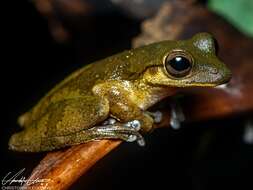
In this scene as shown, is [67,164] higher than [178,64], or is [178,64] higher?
[178,64]

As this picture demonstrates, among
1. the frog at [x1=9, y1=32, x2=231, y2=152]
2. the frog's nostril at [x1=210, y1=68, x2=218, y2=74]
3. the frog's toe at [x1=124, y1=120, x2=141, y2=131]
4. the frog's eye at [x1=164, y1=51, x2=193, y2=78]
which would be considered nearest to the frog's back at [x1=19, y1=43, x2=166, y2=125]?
the frog at [x1=9, y1=32, x2=231, y2=152]

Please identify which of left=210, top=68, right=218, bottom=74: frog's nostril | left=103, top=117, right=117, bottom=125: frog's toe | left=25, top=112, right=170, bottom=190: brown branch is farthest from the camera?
left=103, top=117, right=117, bottom=125: frog's toe

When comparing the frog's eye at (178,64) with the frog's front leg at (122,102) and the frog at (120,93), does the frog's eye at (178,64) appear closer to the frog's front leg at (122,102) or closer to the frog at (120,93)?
the frog at (120,93)

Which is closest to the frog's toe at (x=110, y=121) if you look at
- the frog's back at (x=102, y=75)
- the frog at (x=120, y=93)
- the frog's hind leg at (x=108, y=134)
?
the frog at (x=120, y=93)

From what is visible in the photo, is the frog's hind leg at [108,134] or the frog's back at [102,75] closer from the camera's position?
the frog's hind leg at [108,134]

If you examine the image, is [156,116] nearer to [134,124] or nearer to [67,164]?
[134,124]

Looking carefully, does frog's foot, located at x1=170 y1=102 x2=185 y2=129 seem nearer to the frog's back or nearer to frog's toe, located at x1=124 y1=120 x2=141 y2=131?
frog's toe, located at x1=124 y1=120 x2=141 y2=131

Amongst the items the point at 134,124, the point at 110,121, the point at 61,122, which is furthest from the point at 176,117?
the point at 61,122
